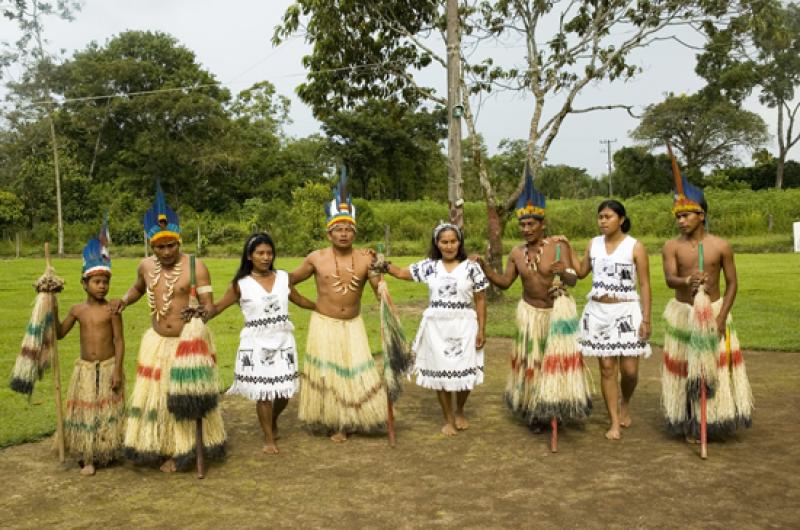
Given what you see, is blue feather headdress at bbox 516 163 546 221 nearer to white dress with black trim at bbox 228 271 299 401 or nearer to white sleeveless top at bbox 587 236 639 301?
white sleeveless top at bbox 587 236 639 301

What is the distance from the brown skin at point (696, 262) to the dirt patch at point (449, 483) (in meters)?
0.93

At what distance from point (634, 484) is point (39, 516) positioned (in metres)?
3.09

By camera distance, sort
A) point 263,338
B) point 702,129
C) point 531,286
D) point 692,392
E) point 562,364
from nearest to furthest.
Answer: point 692,392
point 562,364
point 263,338
point 531,286
point 702,129

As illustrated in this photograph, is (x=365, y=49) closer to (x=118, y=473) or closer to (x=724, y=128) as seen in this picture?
(x=118, y=473)

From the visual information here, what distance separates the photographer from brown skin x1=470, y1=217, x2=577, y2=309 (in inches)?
200

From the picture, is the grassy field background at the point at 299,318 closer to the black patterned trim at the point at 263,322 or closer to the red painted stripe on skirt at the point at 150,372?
the red painted stripe on skirt at the point at 150,372

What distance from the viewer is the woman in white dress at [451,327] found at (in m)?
5.04

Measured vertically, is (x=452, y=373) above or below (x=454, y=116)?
below

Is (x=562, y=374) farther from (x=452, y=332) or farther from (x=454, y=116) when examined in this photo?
(x=454, y=116)

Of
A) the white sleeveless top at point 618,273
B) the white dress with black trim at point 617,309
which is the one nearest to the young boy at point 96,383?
the white dress with black trim at point 617,309

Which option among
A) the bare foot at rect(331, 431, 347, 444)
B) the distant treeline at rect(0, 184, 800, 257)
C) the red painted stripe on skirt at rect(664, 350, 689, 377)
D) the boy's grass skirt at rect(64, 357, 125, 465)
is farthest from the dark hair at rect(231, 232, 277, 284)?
the distant treeline at rect(0, 184, 800, 257)

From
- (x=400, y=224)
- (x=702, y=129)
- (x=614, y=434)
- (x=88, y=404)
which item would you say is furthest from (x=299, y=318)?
(x=702, y=129)

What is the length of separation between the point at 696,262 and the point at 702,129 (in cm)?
3685

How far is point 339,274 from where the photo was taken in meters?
5.08
